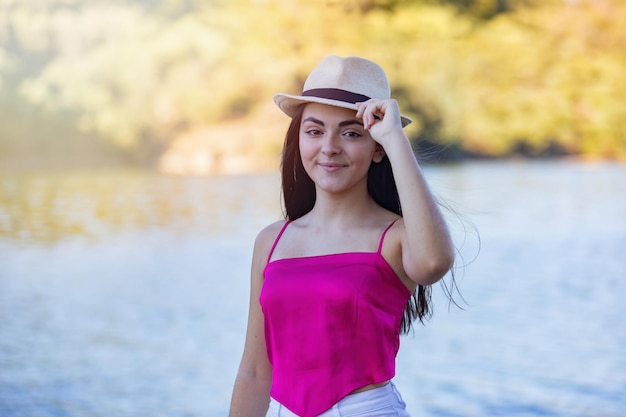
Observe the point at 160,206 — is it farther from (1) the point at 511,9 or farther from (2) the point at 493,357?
(1) the point at 511,9

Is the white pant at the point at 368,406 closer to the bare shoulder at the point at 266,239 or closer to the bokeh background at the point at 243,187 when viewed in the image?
the bare shoulder at the point at 266,239

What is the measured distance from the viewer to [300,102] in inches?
65.6

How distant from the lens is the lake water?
579cm

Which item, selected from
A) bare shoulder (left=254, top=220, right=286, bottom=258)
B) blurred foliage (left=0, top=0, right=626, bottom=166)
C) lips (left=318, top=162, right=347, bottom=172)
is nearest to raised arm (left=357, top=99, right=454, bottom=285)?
lips (left=318, top=162, right=347, bottom=172)

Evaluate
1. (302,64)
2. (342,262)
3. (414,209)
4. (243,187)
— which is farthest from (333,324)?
(302,64)

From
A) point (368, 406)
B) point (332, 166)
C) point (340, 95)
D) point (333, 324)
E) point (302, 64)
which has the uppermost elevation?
point (302, 64)

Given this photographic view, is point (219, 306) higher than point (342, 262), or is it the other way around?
point (219, 306)

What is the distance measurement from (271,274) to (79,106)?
17248 millimetres

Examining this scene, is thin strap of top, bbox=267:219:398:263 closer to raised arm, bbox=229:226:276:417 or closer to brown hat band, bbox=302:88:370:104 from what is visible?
raised arm, bbox=229:226:276:417

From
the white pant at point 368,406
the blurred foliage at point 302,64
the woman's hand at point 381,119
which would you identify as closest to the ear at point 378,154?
the woman's hand at point 381,119

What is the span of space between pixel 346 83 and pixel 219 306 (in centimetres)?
686

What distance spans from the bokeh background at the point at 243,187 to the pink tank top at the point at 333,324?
38cm

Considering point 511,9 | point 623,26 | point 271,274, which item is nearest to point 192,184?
point 511,9

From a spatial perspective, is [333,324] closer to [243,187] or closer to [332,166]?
[332,166]
